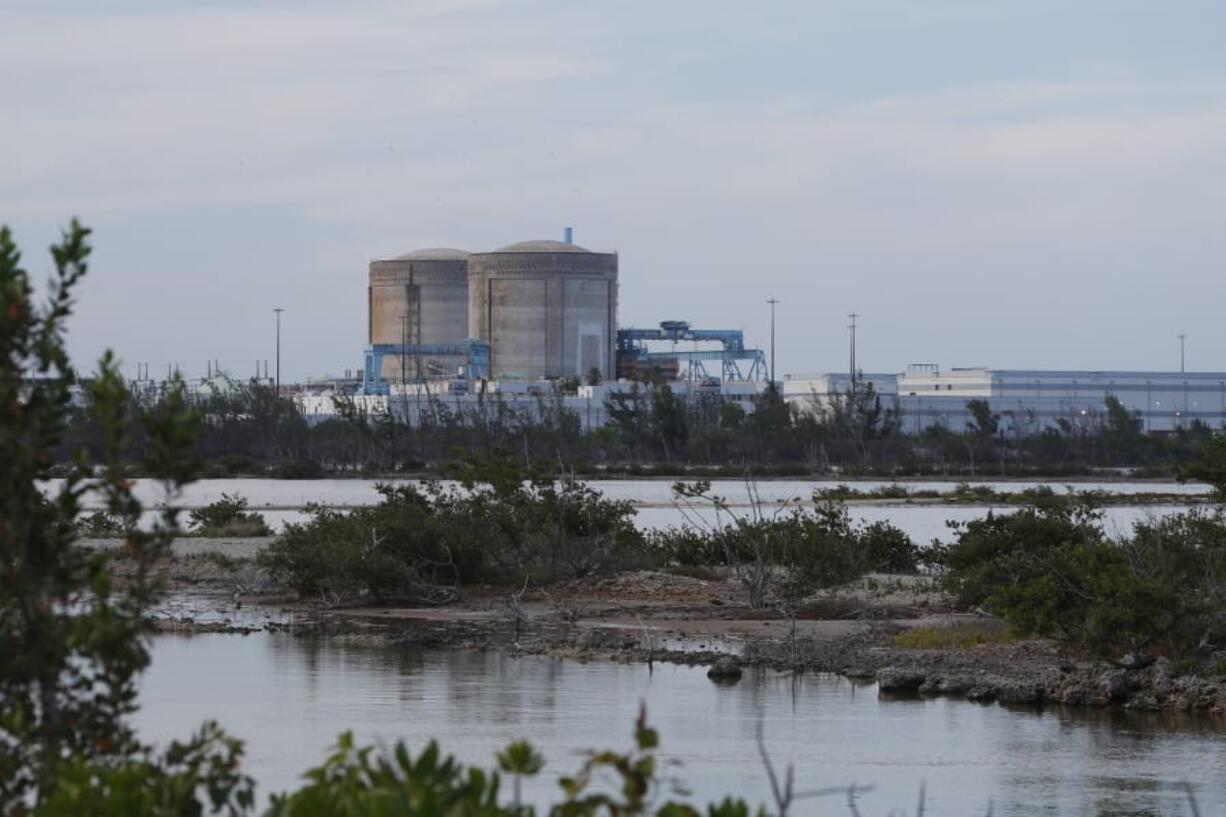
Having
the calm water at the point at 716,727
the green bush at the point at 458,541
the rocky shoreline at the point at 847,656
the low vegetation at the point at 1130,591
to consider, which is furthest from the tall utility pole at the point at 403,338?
the calm water at the point at 716,727

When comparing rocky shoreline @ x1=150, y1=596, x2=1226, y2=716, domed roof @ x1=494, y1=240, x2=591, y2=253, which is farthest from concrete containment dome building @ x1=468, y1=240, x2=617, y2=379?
rocky shoreline @ x1=150, y1=596, x2=1226, y2=716

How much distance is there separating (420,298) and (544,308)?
35.6 feet

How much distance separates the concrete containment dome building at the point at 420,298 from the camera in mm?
131625

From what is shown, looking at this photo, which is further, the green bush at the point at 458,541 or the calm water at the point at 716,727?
the green bush at the point at 458,541

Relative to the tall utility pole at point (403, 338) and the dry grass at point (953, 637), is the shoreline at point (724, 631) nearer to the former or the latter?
the dry grass at point (953, 637)

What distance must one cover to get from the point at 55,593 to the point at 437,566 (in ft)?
92.5

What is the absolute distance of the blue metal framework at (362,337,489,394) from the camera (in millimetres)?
126812

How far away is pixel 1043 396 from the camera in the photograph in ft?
416

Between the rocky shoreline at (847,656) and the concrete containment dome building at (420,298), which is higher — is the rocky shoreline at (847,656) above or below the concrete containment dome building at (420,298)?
below

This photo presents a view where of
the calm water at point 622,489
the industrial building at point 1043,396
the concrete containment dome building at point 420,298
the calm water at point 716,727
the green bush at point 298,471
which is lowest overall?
the calm water at point 716,727

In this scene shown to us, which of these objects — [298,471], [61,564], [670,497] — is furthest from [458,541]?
[298,471]

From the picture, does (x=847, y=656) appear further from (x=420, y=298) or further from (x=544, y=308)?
(x=420, y=298)

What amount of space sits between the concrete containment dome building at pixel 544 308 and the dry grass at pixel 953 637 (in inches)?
3706

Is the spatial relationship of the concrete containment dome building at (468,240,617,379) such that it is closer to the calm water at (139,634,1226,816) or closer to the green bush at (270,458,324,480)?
the green bush at (270,458,324,480)
